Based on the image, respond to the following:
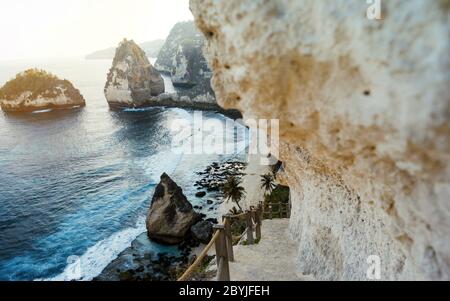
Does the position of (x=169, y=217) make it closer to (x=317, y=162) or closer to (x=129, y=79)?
(x=317, y=162)

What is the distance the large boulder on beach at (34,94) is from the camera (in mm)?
113188

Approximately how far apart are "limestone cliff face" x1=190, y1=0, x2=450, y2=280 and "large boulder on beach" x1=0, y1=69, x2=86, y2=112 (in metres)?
118

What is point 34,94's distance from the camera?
11369 cm

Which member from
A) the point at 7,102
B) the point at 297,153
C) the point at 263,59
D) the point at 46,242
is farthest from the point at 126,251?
the point at 7,102

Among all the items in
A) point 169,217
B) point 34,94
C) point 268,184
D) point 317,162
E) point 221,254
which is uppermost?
point 34,94

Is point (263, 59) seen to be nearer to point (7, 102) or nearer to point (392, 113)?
point (392, 113)

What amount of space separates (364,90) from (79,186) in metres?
49.8

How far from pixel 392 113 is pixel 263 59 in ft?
7.79

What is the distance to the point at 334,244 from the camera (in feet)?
40.5

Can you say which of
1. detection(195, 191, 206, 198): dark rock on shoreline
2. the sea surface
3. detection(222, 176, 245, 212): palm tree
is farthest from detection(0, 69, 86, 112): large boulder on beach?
detection(222, 176, 245, 212): palm tree

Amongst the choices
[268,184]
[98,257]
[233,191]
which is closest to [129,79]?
[233,191]

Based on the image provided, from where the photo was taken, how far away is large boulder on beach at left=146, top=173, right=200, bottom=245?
36.3 metres

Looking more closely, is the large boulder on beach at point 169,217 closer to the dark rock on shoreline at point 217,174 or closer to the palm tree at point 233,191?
the palm tree at point 233,191

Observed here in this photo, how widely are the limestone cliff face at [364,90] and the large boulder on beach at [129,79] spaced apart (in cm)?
10763
